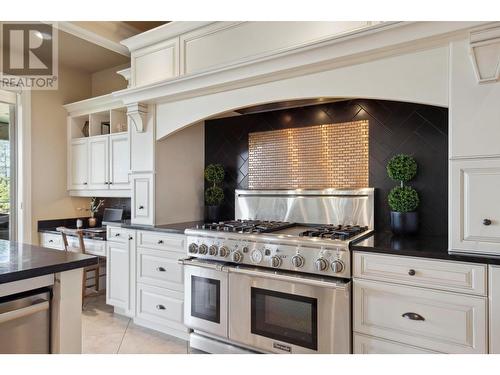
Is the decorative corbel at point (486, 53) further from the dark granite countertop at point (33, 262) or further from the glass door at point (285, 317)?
the dark granite countertop at point (33, 262)

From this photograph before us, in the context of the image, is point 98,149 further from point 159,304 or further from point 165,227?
point 159,304

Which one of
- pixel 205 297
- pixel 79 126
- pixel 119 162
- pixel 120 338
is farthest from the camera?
pixel 79 126

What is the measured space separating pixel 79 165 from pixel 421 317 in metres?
4.06

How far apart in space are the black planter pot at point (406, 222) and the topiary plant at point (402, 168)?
0.24m

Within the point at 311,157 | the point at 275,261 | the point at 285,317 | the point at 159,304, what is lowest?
the point at 159,304

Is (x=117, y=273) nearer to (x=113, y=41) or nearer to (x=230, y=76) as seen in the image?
(x=230, y=76)

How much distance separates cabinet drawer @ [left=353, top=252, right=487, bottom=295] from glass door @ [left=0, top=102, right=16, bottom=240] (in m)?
3.97

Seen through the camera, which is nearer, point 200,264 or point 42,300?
point 42,300

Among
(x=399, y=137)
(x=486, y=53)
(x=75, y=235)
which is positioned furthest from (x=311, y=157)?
(x=75, y=235)

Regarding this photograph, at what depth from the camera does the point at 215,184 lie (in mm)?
3447

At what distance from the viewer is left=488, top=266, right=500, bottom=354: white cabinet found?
1630 mm

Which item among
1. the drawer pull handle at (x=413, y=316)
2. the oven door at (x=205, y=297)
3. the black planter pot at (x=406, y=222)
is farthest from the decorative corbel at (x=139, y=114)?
the drawer pull handle at (x=413, y=316)

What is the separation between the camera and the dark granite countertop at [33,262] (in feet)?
4.52

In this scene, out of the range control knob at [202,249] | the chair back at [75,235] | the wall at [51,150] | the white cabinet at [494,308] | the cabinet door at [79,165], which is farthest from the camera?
the cabinet door at [79,165]
